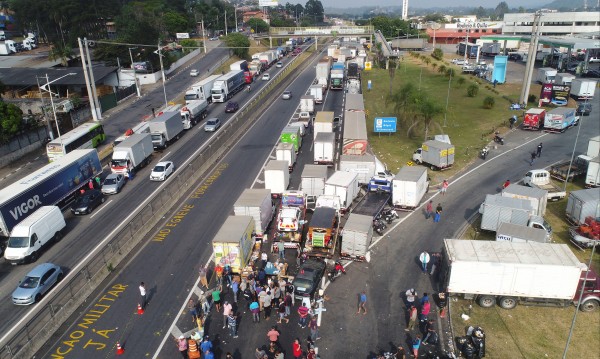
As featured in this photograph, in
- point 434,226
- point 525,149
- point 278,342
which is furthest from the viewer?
point 525,149

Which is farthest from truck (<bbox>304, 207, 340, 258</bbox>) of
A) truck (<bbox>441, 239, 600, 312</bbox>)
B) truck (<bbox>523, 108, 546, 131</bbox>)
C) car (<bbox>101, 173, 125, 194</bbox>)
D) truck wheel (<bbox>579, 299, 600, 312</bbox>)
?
truck (<bbox>523, 108, 546, 131</bbox>)

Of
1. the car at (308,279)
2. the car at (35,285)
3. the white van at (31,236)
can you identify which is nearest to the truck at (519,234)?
the car at (308,279)

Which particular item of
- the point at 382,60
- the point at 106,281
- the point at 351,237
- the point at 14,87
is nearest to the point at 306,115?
the point at 351,237

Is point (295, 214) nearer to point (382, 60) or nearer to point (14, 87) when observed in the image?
point (14, 87)

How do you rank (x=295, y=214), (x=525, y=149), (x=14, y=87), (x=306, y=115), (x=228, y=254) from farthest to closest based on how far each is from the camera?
(x=14, y=87)
(x=306, y=115)
(x=525, y=149)
(x=295, y=214)
(x=228, y=254)

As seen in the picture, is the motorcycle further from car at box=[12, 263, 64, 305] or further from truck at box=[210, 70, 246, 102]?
car at box=[12, 263, 64, 305]

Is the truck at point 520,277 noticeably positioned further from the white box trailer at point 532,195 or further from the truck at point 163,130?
the truck at point 163,130

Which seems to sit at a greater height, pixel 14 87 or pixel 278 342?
pixel 14 87
